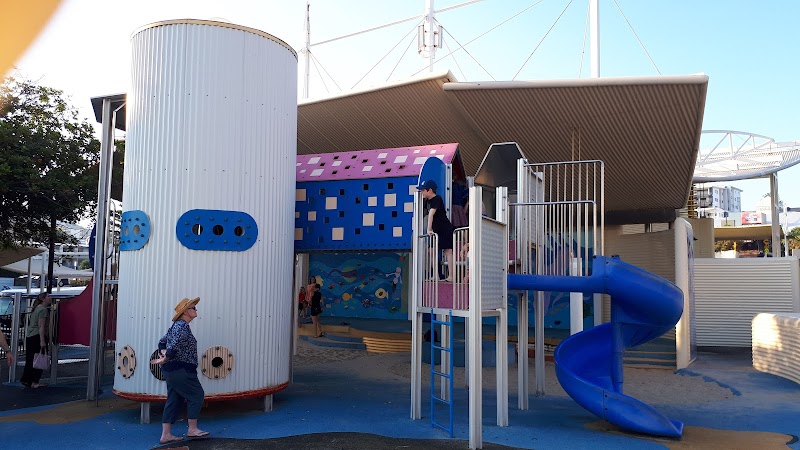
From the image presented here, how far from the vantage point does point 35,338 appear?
11297mm

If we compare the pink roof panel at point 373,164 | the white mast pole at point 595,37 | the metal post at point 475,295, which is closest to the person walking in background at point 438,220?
the pink roof panel at point 373,164

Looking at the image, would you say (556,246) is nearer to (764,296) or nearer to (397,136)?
(397,136)

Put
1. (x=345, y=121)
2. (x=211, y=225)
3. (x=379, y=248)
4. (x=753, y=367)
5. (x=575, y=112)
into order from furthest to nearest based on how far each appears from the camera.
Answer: (x=345, y=121)
(x=753, y=367)
(x=575, y=112)
(x=379, y=248)
(x=211, y=225)

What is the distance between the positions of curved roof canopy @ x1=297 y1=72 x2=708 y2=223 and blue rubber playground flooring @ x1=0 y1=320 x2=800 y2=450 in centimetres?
560

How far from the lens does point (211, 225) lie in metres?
8.70

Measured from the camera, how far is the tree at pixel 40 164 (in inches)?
680

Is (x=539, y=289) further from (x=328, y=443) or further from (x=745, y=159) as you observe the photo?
(x=745, y=159)

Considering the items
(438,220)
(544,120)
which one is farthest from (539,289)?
(544,120)

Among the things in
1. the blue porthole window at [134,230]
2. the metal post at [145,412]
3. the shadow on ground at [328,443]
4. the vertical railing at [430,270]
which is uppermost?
the blue porthole window at [134,230]

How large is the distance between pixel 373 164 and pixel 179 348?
14.5 feet

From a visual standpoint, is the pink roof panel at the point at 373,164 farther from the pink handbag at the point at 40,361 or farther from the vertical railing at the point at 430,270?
the pink handbag at the point at 40,361

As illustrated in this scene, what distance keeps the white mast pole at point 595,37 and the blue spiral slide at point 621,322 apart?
894cm

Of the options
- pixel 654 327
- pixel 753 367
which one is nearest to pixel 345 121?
Result: pixel 654 327

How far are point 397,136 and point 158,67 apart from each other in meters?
8.18
